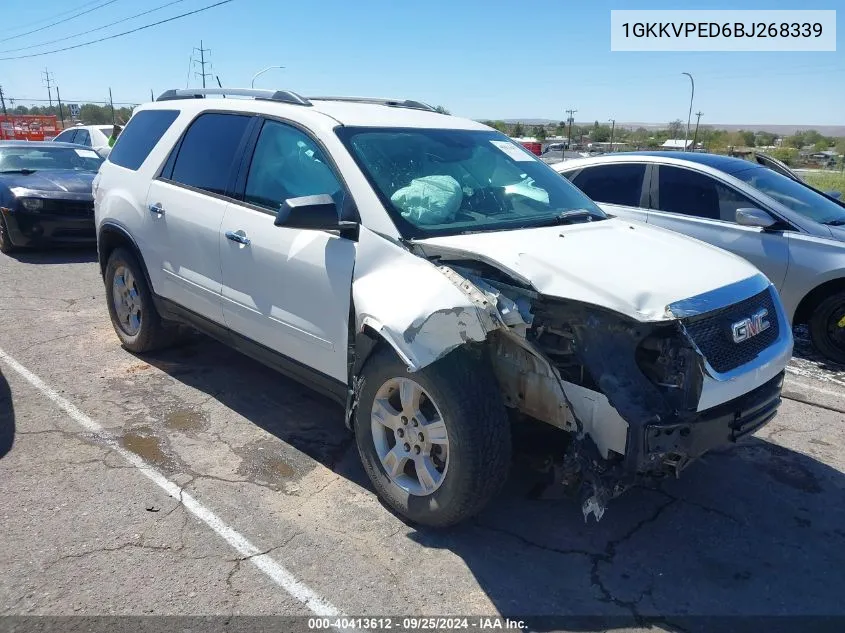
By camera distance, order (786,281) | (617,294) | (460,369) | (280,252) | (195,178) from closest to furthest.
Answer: (617,294)
(460,369)
(280,252)
(195,178)
(786,281)

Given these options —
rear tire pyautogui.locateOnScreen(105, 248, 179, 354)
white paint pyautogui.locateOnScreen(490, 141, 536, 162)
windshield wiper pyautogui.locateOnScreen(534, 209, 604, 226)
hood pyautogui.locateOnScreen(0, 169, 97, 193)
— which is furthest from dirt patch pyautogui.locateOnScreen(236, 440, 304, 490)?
hood pyautogui.locateOnScreen(0, 169, 97, 193)

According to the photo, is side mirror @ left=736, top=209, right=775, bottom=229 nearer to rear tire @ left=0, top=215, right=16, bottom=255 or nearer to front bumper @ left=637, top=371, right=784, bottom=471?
front bumper @ left=637, top=371, right=784, bottom=471

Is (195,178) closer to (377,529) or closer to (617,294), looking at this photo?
(377,529)

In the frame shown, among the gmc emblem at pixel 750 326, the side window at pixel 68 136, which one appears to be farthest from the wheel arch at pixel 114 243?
the side window at pixel 68 136

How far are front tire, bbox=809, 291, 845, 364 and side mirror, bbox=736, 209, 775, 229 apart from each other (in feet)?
2.63

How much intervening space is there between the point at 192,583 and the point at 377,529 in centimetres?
87

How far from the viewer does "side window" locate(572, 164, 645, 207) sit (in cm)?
657

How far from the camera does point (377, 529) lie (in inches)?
130

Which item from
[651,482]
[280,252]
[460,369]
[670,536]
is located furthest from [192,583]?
[670,536]

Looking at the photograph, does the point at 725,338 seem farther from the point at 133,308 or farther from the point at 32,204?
the point at 32,204

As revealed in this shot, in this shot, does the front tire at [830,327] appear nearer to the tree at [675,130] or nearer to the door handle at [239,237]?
the door handle at [239,237]

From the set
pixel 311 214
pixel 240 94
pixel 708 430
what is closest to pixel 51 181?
pixel 240 94

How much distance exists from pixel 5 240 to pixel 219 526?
8089 millimetres

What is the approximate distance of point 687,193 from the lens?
6273 mm
